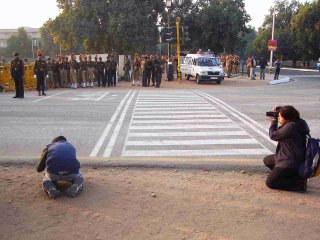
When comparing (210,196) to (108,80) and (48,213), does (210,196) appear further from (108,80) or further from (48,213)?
(108,80)

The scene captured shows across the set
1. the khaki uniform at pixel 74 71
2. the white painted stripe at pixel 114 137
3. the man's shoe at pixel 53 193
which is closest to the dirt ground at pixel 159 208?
the man's shoe at pixel 53 193

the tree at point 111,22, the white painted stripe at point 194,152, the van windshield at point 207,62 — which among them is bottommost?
the white painted stripe at point 194,152

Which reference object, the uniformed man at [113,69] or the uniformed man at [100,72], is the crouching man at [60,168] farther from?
the uniformed man at [113,69]

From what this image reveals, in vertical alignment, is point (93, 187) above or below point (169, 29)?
below

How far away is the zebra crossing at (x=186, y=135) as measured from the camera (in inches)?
330

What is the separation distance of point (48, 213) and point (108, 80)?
22291mm

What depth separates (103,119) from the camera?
12352 millimetres

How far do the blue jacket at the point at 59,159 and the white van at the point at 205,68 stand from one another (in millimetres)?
24390

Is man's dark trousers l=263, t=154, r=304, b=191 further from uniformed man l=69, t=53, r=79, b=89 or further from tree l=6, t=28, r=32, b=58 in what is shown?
tree l=6, t=28, r=32, b=58

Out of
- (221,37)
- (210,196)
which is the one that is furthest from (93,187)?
(221,37)

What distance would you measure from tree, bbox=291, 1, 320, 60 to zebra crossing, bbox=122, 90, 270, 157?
2055 inches

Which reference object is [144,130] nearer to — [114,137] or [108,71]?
[114,137]

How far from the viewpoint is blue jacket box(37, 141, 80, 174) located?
18.6 ft

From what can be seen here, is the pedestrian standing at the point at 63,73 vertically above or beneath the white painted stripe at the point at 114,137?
above
